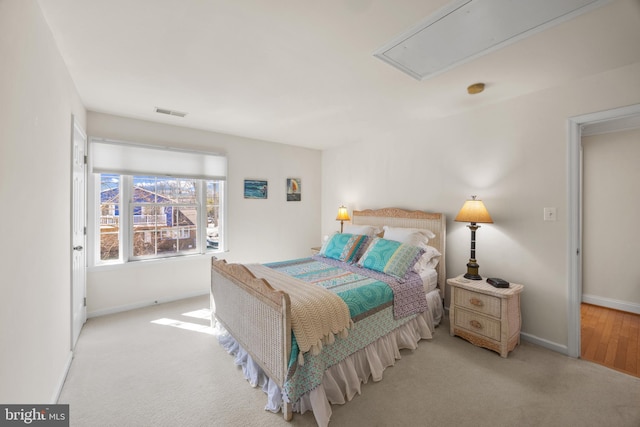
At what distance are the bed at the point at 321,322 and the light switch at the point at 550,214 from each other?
953 mm

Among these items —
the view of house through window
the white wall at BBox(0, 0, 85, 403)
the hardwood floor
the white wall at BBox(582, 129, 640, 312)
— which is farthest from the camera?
the view of house through window

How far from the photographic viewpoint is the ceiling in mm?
1555

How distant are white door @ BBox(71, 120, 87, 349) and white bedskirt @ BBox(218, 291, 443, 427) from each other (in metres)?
1.55

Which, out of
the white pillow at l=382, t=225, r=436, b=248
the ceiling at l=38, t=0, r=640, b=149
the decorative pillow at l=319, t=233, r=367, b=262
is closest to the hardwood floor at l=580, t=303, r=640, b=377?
the white pillow at l=382, t=225, r=436, b=248

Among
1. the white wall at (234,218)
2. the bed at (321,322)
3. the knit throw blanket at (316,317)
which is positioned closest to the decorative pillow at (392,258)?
the bed at (321,322)

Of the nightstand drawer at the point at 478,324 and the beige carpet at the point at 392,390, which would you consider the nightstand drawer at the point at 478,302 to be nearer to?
the nightstand drawer at the point at 478,324

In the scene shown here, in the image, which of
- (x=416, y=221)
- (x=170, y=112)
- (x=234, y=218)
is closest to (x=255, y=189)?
(x=234, y=218)

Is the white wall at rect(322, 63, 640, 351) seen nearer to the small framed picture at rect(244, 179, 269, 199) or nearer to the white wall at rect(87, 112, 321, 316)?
the white wall at rect(87, 112, 321, 316)

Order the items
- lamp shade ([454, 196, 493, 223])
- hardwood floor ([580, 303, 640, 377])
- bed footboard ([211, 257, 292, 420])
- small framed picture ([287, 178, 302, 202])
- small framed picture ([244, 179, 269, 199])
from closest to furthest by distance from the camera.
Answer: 1. bed footboard ([211, 257, 292, 420])
2. hardwood floor ([580, 303, 640, 377])
3. lamp shade ([454, 196, 493, 223])
4. small framed picture ([244, 179, 269, 199])
5. small framed picture ([287, 178, 302, 202])

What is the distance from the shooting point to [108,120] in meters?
3.23

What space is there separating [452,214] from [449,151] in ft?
2.57

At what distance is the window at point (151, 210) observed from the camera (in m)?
3.28

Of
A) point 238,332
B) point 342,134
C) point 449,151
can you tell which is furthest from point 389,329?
point 342,134

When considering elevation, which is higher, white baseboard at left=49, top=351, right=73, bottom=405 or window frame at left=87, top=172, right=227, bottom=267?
window frame at left=87, top=172, right=227, bottom=267
